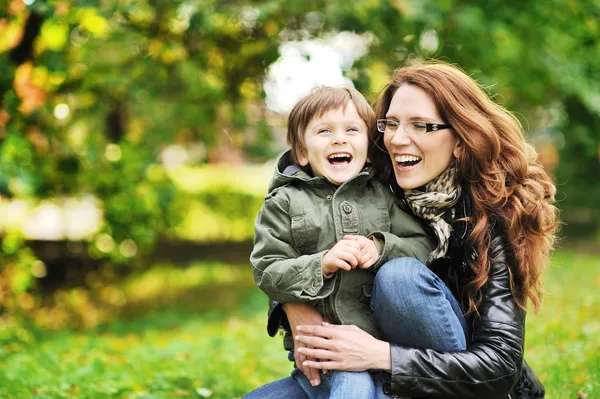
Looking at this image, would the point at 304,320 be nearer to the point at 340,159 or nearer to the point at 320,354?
the point at 320,354

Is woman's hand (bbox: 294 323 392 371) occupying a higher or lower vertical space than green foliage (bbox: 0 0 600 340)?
lower

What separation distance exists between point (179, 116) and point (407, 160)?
5.22 metres

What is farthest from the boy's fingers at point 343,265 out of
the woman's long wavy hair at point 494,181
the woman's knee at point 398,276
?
the woman's long wavy hair at point 494,181

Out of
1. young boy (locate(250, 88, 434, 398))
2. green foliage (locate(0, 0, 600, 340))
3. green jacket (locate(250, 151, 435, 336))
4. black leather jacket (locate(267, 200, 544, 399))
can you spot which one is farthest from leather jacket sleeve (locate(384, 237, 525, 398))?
green foliage (locate(0, 0, 600, 340))

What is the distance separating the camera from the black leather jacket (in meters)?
2.07

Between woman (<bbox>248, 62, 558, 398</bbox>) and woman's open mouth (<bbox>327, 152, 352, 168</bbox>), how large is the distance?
0.53ft

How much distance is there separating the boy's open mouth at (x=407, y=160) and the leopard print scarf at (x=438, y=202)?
10 centimetres

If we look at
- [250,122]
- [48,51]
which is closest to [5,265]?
[48,51]

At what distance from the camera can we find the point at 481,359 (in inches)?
81.5

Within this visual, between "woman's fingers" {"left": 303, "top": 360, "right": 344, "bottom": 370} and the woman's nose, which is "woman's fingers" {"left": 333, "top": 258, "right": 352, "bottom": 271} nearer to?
"woman's fingers" {"left": 303, "top": 360, "right": 344, "bottom": 370}

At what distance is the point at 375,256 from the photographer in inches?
88.4

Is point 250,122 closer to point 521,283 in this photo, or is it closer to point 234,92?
point 234,92

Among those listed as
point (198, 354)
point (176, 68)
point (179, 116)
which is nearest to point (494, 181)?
point (198, 354)

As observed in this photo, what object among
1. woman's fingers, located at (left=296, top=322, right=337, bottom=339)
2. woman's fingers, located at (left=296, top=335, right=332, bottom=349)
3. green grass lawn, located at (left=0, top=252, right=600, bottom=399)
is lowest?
green grass lawn, located at (left=0, top=252, right=600, bottom=399)
